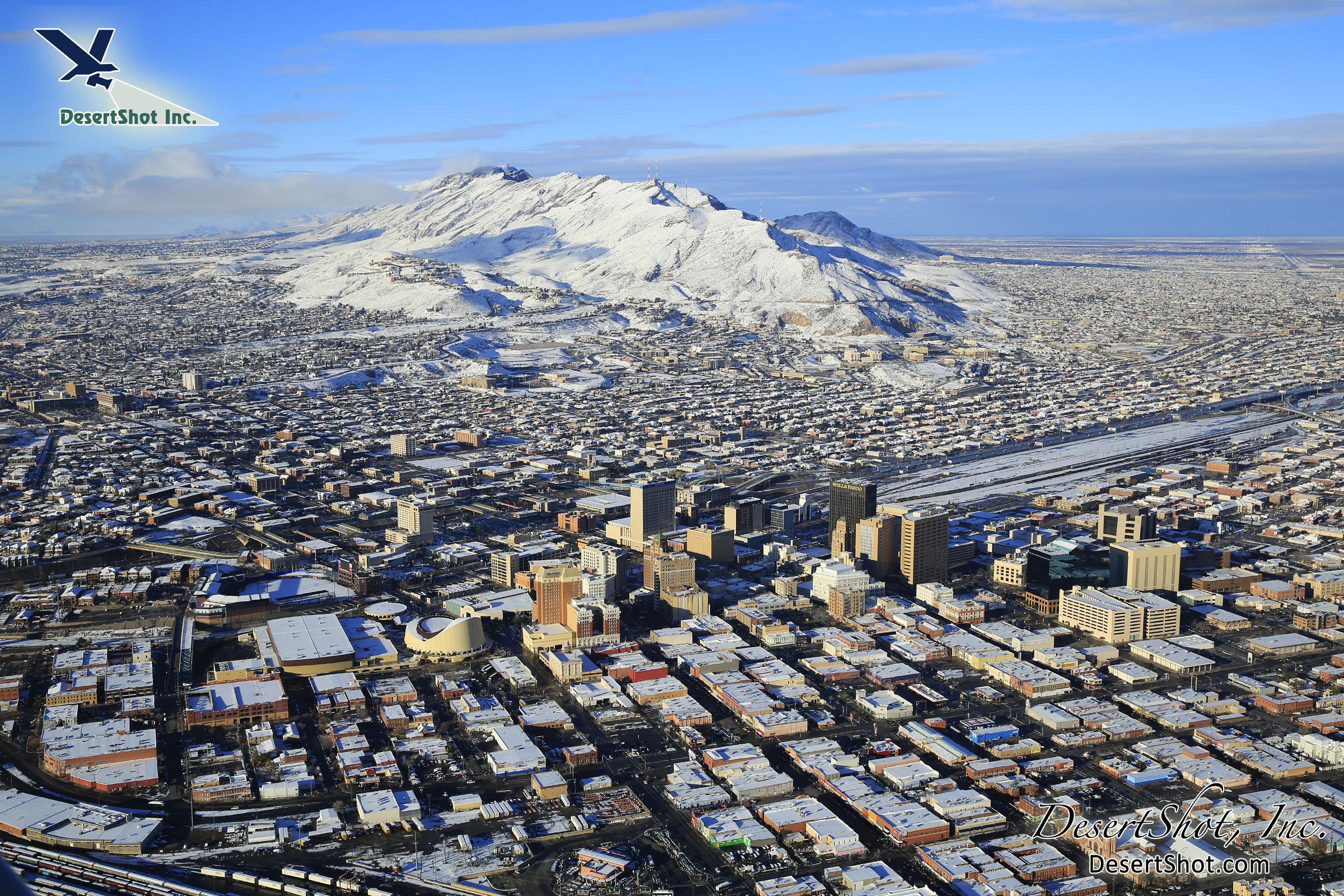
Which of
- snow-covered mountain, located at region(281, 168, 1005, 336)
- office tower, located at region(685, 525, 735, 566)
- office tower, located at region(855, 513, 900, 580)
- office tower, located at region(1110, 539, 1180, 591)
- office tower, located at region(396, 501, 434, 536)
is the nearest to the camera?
office tower, located at region(1110, 539, 1180, 591)

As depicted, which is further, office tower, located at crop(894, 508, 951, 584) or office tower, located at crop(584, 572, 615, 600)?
office tower, located at crop(894, 508, 951, 584)

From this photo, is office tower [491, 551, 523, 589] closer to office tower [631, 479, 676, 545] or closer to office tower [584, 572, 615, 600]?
office tower [584, 572, 615, 600]

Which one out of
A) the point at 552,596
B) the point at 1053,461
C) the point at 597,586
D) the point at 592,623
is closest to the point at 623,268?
the point at 1053,461

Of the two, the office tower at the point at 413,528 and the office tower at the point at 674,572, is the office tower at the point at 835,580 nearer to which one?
the office tower at the point at 674,572

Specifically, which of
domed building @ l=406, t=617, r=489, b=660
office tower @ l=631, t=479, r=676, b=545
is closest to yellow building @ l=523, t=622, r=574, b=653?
domed building @ l=406, t=617, r=489, b=660

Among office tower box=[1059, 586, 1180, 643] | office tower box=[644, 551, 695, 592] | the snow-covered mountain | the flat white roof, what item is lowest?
office tower box=[1059, 586, 1180, 643]

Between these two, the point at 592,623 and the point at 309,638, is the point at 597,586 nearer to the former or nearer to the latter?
the point at 592,623

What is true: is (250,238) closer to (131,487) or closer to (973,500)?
(131,487)
